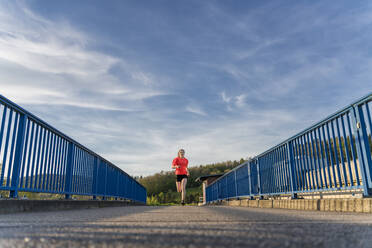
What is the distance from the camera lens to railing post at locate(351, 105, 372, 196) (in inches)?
145

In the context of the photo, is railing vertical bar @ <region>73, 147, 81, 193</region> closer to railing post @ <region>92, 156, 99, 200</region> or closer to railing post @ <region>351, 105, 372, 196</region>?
railing post @ <region>92, 156, 99, 200</region>

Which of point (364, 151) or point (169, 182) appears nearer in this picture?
point (364, 151)

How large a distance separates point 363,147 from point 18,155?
5.02m

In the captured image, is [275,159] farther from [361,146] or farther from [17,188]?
[17,188]

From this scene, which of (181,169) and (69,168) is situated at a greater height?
(181,169)

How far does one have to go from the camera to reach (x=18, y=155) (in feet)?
14.1

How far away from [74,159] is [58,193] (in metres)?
1.24

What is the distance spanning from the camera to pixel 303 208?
16.3 ft

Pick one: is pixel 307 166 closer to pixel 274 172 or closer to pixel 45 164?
pixel 274 172

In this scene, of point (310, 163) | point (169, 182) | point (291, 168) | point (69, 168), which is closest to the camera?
point (310, 163)

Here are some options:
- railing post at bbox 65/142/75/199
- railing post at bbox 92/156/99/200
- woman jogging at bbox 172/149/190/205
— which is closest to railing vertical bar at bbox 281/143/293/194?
woman jogging at bbox 172/149/190/205

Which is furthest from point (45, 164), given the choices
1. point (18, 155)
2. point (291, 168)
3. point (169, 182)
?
point (169, 182)

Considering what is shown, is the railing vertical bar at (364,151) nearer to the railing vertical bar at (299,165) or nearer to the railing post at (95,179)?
the railing vertical bar at (299,165)

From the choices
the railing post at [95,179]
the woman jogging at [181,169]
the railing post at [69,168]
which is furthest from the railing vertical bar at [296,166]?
the railing post at [95,179]
